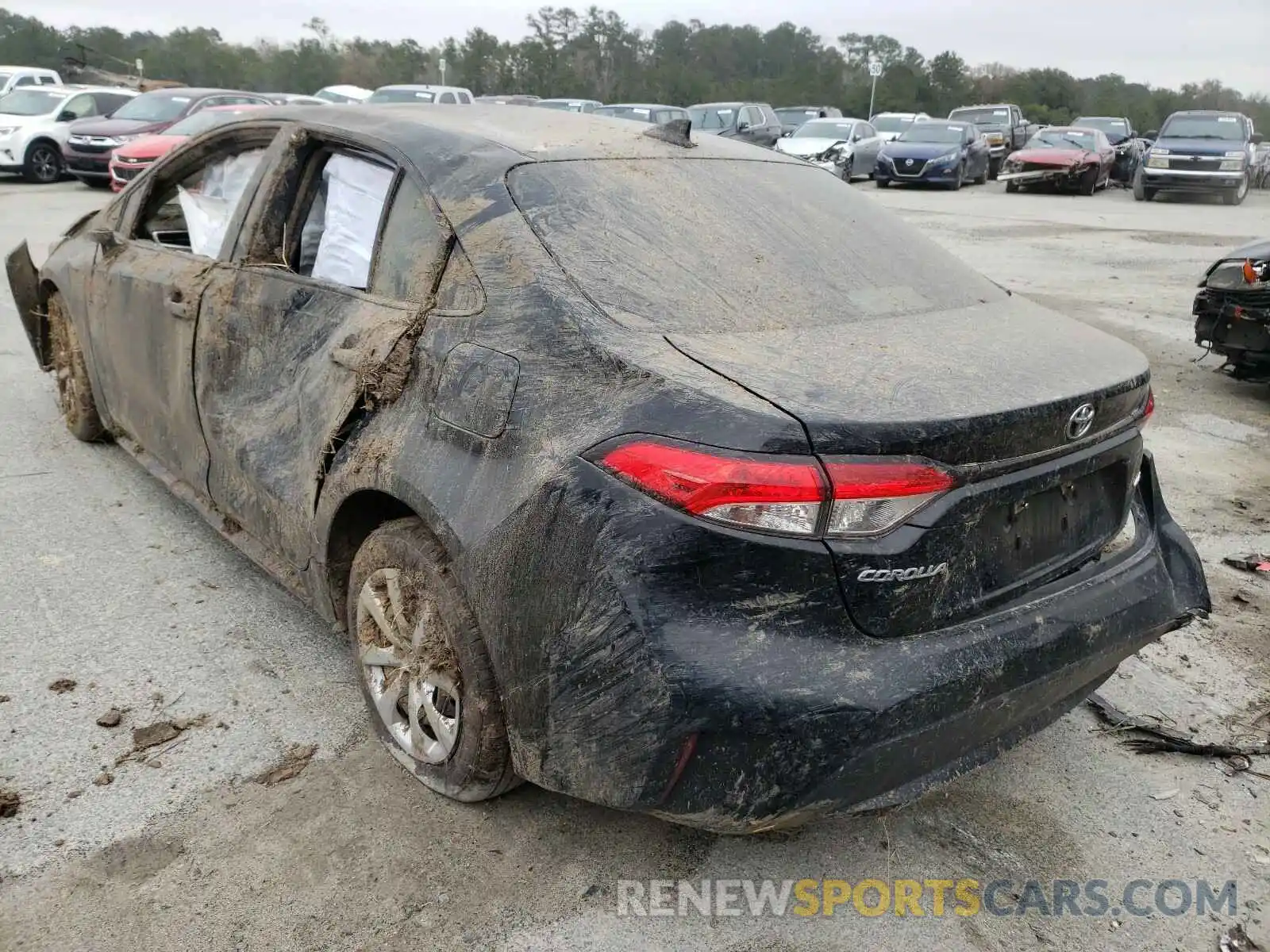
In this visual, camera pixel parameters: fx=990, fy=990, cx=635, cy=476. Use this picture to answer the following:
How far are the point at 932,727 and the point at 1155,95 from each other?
→ 205 ft

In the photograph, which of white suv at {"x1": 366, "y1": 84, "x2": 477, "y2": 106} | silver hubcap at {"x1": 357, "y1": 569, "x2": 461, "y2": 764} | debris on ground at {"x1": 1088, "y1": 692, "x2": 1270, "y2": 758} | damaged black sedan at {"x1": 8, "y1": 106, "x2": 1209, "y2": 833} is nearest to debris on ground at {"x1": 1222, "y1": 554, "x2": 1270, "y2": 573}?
debris on ground at {"x1": 1088, "y1": 692, "x2": 1270, "y2": 758}

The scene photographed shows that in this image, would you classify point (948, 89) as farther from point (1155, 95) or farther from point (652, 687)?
point (652, 687)

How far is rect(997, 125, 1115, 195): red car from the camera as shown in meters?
21.1

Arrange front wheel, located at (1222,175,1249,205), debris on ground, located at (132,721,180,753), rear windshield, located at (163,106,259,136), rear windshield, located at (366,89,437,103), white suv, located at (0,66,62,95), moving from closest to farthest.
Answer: debris on ground, located at (132,721,180,753)
rear windshield, located at (163,106,259,136)
rear windshield, located at (366,89,437,103)
front wheel, located at (1222,175,1249,205)
white suv, located at (0,66,62,95)

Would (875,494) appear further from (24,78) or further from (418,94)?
(24,78)

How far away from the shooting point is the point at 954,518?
1.99 m

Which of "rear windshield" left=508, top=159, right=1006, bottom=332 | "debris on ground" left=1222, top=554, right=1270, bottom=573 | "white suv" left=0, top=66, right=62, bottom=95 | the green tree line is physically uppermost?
the green tree line

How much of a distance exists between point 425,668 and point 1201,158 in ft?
71.4

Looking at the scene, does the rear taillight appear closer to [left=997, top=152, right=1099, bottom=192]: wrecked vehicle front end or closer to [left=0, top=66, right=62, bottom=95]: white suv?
[left=997, top=152, right=1099, bottom=192]: wrecked vehicle front end

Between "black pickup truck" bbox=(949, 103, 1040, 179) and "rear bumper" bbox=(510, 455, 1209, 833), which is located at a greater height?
"black pickup truck" bbox=(949, 103, 1040, 179)

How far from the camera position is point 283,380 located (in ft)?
9.75

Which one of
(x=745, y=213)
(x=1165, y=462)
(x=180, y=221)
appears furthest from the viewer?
(x=1165, y=462)

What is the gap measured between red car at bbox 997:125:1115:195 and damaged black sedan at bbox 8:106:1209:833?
65.7 ft

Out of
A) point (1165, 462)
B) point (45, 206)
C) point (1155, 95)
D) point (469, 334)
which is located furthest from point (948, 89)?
point (469, 334)
